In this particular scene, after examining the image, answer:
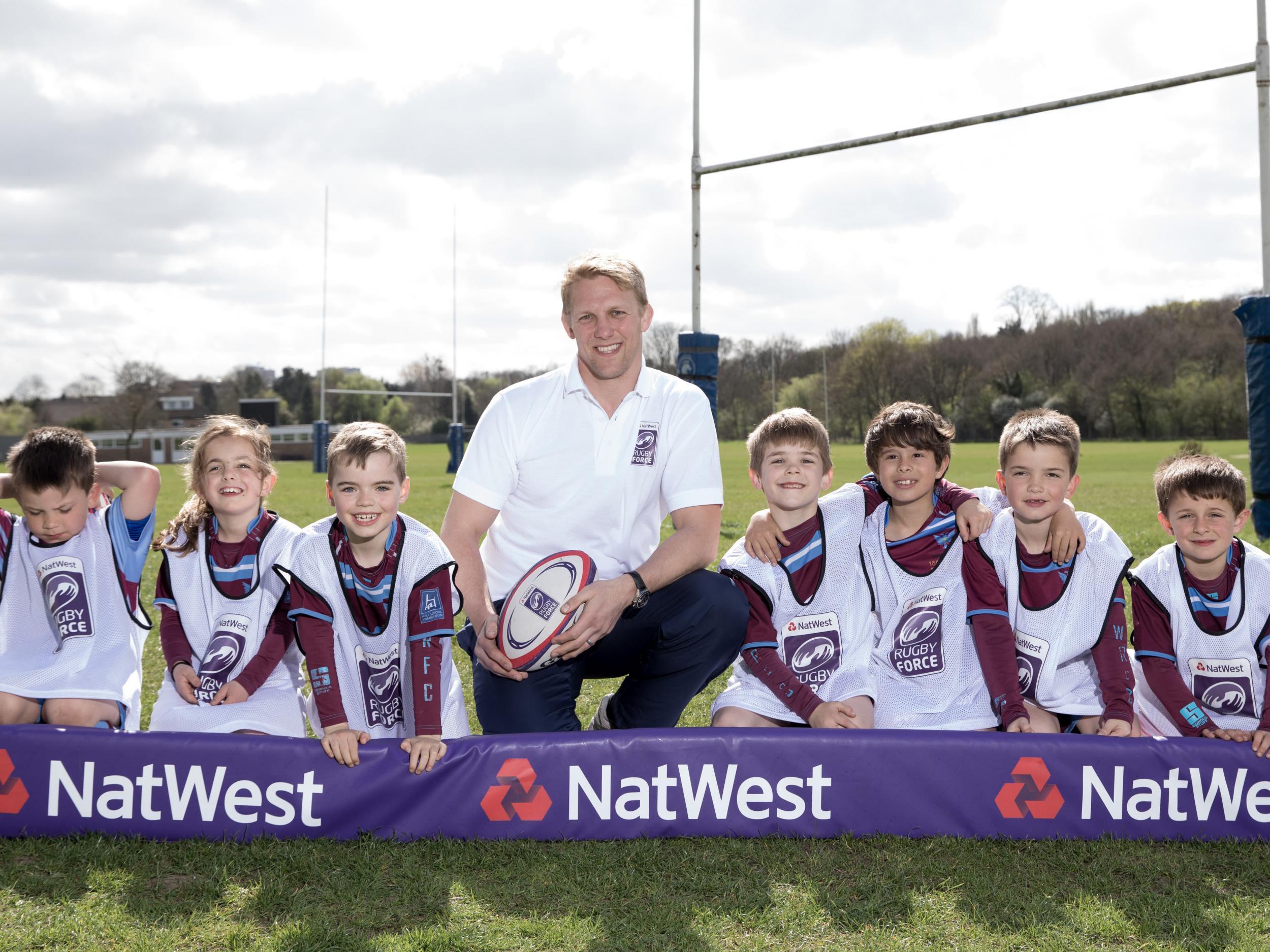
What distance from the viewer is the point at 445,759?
8.67 ft

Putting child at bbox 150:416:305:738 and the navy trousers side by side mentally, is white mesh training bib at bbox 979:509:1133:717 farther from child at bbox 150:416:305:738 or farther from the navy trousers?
child at bbox 150:416:305:738

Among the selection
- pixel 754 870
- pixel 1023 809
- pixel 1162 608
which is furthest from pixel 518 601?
pixel 1162 608

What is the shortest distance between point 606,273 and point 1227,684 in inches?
88.4

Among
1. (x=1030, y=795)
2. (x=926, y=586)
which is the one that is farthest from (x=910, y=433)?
(x=1030, y=795)

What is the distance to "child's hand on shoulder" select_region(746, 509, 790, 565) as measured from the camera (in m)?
3.13

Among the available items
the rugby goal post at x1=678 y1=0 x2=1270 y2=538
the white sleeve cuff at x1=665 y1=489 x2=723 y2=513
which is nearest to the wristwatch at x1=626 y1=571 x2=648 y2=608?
the white sleeve cuff at x1=665 y1=489 x2=723 y2=513

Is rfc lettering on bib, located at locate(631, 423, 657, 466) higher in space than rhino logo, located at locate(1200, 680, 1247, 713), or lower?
higher

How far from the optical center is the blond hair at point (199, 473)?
309 cm

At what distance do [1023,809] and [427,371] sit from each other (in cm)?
5901

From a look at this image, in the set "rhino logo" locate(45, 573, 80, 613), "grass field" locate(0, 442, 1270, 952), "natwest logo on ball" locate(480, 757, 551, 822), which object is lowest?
"grass field" locate(0, 442, 1270, 952)

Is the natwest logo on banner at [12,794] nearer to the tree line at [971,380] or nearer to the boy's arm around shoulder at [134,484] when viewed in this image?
the boy's arm around shoulder at [134,484]

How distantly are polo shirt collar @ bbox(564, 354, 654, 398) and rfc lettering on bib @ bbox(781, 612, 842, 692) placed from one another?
88 centimetres

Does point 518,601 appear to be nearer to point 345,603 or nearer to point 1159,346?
point 345,603

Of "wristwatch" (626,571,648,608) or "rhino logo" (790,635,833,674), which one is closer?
"wristwatch" (626,571,648,608)
